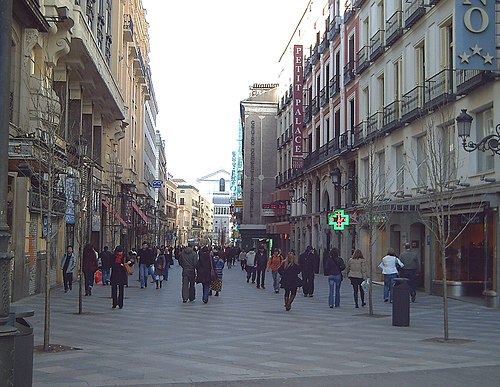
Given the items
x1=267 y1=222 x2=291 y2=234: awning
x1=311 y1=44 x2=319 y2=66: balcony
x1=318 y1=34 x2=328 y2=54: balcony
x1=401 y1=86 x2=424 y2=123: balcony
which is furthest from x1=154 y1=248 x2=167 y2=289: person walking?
x1=267 y1=222 x2=291 y2=234: awning

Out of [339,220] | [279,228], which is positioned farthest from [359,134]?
[279,228]

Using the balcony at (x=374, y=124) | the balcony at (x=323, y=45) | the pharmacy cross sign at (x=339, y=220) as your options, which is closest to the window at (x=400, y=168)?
the balcony at (x=374, y=124)

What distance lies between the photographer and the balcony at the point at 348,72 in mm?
A: 38219

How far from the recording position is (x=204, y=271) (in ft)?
70.3

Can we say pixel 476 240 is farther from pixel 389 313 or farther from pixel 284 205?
pixel 284 205

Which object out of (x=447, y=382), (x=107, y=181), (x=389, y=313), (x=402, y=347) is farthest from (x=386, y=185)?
(x=447, y=382)

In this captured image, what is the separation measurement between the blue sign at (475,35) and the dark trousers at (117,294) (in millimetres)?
11666

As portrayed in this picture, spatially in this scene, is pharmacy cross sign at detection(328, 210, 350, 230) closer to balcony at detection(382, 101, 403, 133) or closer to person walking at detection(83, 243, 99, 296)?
Answer: balcony at detection(382, 101, 403, 133)

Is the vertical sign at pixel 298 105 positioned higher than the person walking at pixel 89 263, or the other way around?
the vertical sign at pixel 298 105

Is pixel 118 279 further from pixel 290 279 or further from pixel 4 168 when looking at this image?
pixel 4 168

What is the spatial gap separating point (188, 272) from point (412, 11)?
48.0ft

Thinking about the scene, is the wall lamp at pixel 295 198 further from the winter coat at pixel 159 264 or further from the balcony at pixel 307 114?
the winter coat at pixel 159 264

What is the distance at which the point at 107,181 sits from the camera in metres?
39.5

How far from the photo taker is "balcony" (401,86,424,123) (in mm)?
26609
